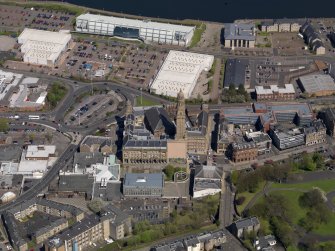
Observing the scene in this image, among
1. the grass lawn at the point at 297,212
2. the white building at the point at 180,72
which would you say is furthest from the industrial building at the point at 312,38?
the grass lawn at the point at 297,212

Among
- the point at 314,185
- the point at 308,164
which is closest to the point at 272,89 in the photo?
the point at 308,164

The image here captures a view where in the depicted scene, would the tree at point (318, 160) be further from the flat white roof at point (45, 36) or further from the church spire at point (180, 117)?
the flat white roof at point (45, 36)

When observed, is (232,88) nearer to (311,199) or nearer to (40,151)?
(311,199)

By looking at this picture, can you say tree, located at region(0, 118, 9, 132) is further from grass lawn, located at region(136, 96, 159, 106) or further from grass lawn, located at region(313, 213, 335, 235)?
grass lawn, located at region(313, 213, 335, 235)

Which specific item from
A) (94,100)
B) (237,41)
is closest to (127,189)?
(94,100)

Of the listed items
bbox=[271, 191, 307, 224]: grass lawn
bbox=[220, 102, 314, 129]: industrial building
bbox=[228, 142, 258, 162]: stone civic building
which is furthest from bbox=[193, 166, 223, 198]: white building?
bbox=[220, 102, 314, 129]: industrial building
